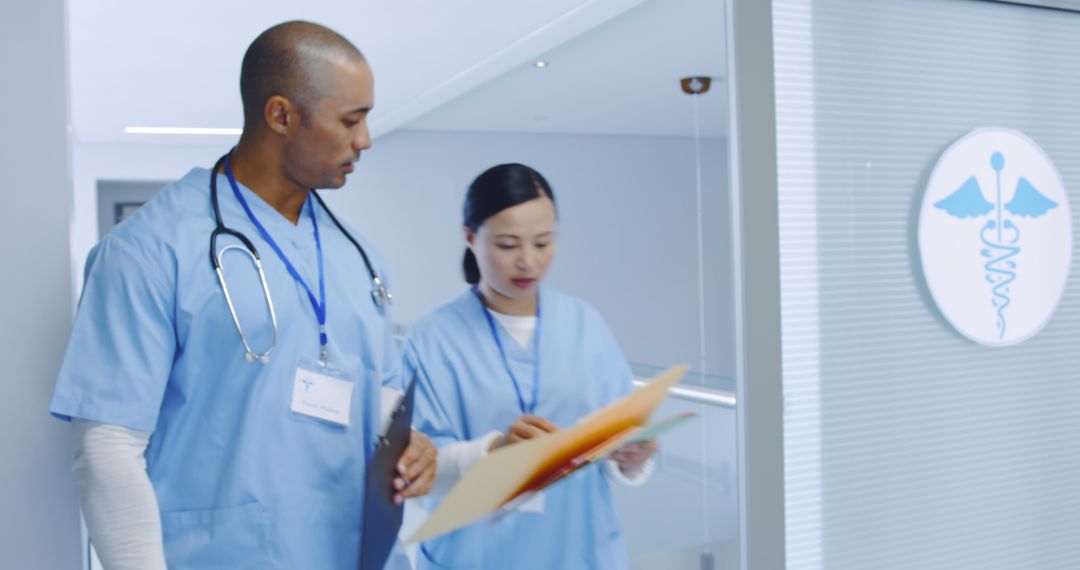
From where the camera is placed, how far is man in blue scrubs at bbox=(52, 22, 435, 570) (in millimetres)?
1250

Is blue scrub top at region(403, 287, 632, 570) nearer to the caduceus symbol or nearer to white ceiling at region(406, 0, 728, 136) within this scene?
the caduceus symbol

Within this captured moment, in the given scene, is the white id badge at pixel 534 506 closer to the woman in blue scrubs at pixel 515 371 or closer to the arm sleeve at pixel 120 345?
the woman in blue scrubs at pixel 515 371

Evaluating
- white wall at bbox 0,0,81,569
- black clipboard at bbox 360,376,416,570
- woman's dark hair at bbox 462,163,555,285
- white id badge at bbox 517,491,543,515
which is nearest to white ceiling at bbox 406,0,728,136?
woman's dark hair at bbox 462,163,555,285

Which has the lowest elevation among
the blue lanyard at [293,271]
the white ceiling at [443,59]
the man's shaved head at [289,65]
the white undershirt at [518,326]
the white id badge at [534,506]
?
the white id badge at [534,506]

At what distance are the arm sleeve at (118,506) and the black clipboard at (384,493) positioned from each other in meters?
0.30

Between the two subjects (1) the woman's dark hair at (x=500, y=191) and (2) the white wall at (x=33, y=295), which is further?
(1) the woman's dark hair at (x=500, y=191)

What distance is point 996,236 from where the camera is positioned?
2.44 metres

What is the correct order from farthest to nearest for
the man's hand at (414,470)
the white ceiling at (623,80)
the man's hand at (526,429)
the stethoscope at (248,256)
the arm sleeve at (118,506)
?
the white ceiling at (623,80)
the man's hand at (526,429)
the man's hand at (414,470)
the stethoscope at (248,256)
the arm sleeve at (118,506)

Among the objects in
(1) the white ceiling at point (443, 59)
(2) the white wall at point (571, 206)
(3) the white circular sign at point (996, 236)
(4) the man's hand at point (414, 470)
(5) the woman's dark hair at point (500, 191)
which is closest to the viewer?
(4) the man's hand at point (414, 470)

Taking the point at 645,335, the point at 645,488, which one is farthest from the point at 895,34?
the point at 645,335

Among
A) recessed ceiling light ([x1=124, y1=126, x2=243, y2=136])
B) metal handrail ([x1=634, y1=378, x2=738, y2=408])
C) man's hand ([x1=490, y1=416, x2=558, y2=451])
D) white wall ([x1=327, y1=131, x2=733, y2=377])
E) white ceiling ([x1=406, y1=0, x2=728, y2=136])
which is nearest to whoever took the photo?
man's hand ([x1=490, y1=416, x2=558, y2=451])

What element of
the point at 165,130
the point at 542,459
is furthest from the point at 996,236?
the point at 165,130

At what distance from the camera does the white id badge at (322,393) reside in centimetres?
140

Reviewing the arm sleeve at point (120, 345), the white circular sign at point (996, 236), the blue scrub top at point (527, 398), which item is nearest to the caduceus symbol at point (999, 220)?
the white circular sign at point (996, 236)
